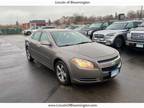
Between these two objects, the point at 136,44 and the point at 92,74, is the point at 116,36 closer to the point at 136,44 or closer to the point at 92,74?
the point at 136,44

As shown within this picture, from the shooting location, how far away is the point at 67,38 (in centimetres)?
495

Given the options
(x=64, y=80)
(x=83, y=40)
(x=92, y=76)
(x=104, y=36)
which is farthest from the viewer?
(x=104, y=36)

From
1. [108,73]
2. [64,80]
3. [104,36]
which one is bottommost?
[64,80]

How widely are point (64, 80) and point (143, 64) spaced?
3.21 metres

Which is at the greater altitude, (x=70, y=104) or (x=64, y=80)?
(x=64, y=80)

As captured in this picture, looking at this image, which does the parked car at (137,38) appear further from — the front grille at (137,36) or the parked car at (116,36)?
the parked car at (116,36)

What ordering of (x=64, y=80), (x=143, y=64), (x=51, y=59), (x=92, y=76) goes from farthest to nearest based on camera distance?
(x=143, y=64) → (x=51, y=59) → (x=64, y=80) → (x=92, y=76)

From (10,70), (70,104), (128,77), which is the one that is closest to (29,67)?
(10,70)

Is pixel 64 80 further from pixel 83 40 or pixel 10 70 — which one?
pixel 10 70

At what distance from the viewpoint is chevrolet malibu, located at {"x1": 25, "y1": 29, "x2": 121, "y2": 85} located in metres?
3.74

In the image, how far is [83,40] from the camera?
16.7 feet

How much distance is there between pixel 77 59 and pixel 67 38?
131 centimetres

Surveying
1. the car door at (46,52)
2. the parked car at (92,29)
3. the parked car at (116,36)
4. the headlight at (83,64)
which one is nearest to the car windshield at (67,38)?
the car door at (46,52)

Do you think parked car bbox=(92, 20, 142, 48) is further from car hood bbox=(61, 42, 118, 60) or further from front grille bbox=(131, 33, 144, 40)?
car hood bbox=(61, 42, 118, 60)
